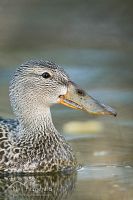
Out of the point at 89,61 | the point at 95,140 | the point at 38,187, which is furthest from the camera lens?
the point at 89,61

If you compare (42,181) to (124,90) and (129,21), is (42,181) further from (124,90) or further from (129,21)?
(129,21)

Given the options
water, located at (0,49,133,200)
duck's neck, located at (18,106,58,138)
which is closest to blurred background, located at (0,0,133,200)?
water, located at (0,49,133,200)

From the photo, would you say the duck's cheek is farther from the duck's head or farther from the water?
the water

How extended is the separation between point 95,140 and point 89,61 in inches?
111

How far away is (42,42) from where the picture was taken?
13.4 meters

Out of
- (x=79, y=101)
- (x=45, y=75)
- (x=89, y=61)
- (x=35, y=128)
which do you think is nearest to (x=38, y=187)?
(x=35, y=128)

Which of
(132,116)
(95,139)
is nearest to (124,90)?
(132,116)

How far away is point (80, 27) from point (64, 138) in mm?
4600

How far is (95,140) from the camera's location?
31.8 ft

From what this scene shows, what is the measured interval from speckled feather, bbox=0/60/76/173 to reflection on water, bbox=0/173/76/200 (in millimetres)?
209

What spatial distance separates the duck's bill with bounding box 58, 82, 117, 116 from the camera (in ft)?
29.8

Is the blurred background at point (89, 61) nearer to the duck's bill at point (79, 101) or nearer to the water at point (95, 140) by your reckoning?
the water at point (95, 140)

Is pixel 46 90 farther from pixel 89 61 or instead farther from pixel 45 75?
pixel 89 61

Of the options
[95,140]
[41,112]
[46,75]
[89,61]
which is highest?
[89,61]
